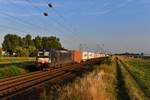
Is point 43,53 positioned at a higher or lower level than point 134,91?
higher

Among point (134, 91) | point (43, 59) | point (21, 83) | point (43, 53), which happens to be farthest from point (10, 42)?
point (134, 91)

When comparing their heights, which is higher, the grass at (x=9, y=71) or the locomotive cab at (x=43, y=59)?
the locomotive cab at (x=43, y=59)

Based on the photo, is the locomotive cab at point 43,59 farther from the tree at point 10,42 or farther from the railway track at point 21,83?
the tree at point 10,42

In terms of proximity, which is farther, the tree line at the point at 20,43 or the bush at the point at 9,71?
the tree line at the point at 20,43

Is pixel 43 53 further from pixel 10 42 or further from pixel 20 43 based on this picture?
pixel 20 43

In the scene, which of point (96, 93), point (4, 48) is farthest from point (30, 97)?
point (4, 48)

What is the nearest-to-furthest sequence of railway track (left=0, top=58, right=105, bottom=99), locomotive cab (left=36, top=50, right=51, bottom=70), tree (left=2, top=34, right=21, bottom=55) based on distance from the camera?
1. railway track (left=0, top=58, right=105, bottom=99)
2. locomotive cab (left=36, top=50, right=51, bottom=70)
3. tree (left=2, top=34, right=21, bottom=55)

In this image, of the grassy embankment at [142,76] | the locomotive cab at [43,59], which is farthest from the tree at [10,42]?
the locomotive cab at [43,59]

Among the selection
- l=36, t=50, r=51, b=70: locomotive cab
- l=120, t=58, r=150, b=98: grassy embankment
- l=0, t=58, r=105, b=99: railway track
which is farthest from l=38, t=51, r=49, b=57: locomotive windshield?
l=120, t=58, r=150, b=98: grassy embankment

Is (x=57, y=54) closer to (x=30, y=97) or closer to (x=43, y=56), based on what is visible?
(x=43, y=56)

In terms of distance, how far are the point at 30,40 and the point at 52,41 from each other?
44.8 feet

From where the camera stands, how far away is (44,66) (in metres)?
44.1

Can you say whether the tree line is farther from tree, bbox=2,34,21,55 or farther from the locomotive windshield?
the locomotive windshield

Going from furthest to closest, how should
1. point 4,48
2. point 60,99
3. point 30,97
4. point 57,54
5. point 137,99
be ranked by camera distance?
1. point 4,48
2. point 57,54
3. point 137,99
4. point 30,97
5. point 60,99
